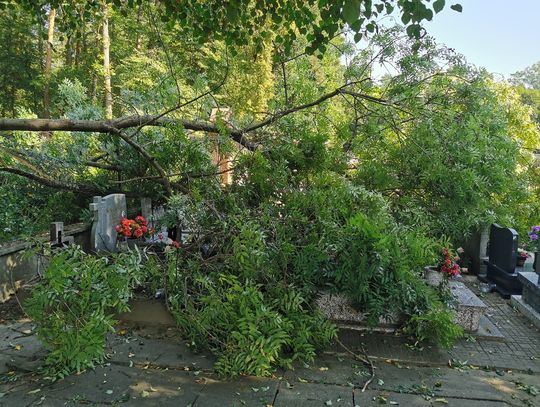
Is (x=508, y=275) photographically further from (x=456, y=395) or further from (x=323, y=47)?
(x=323, y=47)

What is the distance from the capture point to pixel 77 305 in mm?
3768

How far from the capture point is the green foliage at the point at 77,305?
3643 millimetres

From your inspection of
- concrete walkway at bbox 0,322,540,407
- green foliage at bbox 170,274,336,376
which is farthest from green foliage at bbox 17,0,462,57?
concrete walkway at bbox 0,322,540,407

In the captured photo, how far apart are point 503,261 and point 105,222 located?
6.89m

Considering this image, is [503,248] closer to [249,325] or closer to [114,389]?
[249,325]

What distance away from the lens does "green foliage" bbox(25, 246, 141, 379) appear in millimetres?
3643

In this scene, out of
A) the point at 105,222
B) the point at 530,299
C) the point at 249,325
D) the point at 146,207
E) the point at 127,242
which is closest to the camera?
the point at 249,325

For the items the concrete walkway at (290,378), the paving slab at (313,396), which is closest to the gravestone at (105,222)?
the concrete walkway at (290,378)

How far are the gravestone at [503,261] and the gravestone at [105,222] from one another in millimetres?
6661

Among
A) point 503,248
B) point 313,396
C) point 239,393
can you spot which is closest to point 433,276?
point 503,248

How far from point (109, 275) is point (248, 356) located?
1.42 m

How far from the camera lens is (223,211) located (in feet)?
19.6

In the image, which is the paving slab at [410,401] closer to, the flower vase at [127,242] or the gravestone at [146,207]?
the flower vase at [127,242]

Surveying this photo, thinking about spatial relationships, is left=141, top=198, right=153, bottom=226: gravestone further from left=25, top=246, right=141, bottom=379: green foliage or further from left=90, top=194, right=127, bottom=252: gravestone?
left=25, top=246, right=141, bottom=379: green foliage
